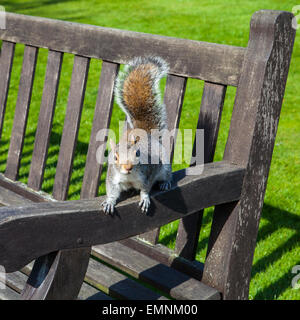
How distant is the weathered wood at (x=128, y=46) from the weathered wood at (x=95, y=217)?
0.35 m

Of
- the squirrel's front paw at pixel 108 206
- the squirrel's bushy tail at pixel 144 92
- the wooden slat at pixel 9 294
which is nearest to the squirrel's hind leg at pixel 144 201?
the squirrel's front paw at pixel 108 206

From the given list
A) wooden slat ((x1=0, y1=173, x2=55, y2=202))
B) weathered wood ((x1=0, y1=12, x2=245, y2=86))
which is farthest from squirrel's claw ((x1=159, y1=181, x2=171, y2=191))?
wooden slat ((x1=0, y1=173, x2=55, y2=202))

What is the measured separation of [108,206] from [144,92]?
1.73 feet

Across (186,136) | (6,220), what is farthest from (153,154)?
Answer: (186,136)

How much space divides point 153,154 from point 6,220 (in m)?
0.62

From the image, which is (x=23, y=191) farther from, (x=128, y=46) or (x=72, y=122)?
(x=128, y=46)

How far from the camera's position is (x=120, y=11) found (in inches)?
474

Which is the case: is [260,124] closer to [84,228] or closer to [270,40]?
[270,40]

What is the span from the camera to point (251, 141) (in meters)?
1.88

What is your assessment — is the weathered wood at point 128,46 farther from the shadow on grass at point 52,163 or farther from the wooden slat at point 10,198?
the shadow on grass at point 52,163

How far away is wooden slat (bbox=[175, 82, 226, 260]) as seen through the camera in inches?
76.9

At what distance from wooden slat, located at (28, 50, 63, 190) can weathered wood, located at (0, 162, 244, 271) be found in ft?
3.00

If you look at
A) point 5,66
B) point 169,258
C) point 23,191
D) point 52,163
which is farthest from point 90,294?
point 52,163

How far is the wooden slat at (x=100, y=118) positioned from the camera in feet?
7.36
